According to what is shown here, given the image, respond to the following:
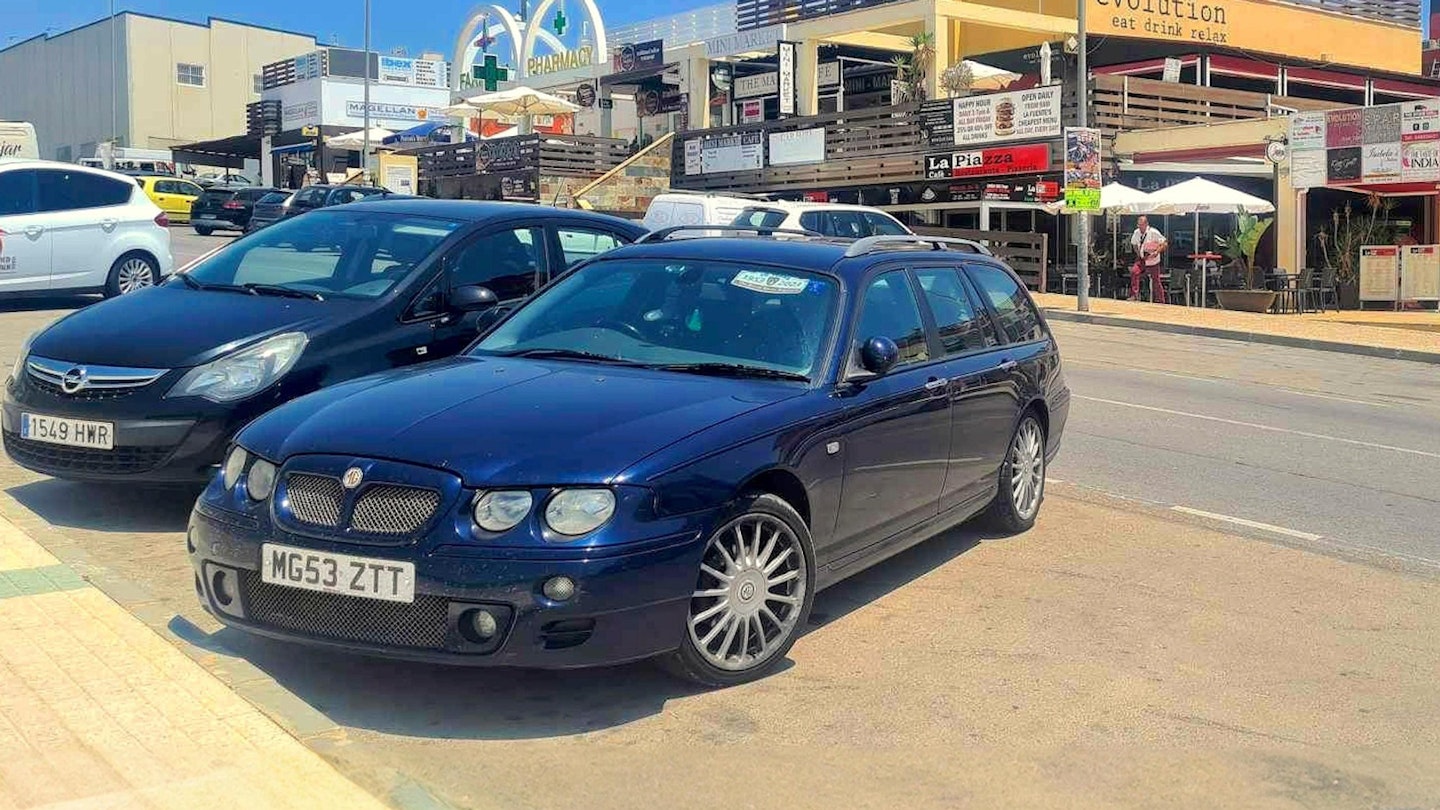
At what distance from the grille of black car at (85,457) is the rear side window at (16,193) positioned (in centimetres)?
921

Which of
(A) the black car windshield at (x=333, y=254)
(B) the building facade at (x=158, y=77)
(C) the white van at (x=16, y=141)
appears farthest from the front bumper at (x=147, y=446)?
(B) the building facade at (x=158, y=77)

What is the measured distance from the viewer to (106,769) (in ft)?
12.7

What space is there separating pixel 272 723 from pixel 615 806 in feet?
3.72

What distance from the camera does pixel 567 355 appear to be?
5590 mm

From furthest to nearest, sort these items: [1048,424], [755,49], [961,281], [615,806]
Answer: [755,49]
[1048,424]
[961,281]
[615,806]

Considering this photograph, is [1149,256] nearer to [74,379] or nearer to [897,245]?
[897,245]

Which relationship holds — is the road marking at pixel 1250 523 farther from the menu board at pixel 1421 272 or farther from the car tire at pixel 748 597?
the menu board at pixel 1421 272

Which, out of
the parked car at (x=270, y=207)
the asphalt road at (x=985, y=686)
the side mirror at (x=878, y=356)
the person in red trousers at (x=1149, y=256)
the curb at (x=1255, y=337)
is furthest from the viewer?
the parked car at (x=270, y=207)

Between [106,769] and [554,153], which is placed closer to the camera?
[106,769]

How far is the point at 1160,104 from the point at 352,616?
28.2 metres

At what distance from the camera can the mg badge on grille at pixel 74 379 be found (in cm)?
658

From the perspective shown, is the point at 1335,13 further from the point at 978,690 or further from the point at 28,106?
the point at 28,106

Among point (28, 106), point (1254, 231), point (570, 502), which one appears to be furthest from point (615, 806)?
point (28, 106)

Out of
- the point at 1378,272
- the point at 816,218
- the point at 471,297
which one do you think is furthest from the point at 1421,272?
the point at 471,297
